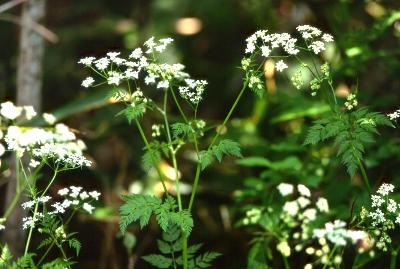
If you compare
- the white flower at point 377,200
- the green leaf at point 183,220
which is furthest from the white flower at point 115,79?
the white flower at point 377,200

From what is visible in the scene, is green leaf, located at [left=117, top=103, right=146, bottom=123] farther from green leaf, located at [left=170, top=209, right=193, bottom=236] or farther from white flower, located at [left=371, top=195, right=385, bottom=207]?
white flower, located at [left=371, top=195, right=385, bottom=207]

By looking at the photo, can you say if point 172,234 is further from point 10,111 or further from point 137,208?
point 10,111

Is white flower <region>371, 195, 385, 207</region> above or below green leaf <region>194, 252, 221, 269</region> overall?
above

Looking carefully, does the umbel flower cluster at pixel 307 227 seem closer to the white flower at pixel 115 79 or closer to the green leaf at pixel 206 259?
the green leaf at pixel 206 259

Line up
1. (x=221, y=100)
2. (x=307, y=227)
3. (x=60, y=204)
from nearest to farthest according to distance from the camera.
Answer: (x=307, y=227), (x=60, y=204), (x=221, y=100)

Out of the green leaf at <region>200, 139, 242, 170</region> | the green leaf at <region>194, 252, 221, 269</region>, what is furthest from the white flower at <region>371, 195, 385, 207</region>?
the green leaf at <region>194, 252, 221, 269</region>

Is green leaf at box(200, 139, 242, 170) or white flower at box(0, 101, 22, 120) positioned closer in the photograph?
white flower at box(0, 101, 22, 120)


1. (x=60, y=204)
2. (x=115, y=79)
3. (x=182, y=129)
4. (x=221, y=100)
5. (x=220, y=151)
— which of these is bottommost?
(x=60, y=204)

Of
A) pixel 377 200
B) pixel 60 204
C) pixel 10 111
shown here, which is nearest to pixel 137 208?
pixel 60 204

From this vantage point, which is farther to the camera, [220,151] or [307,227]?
[220,151]
